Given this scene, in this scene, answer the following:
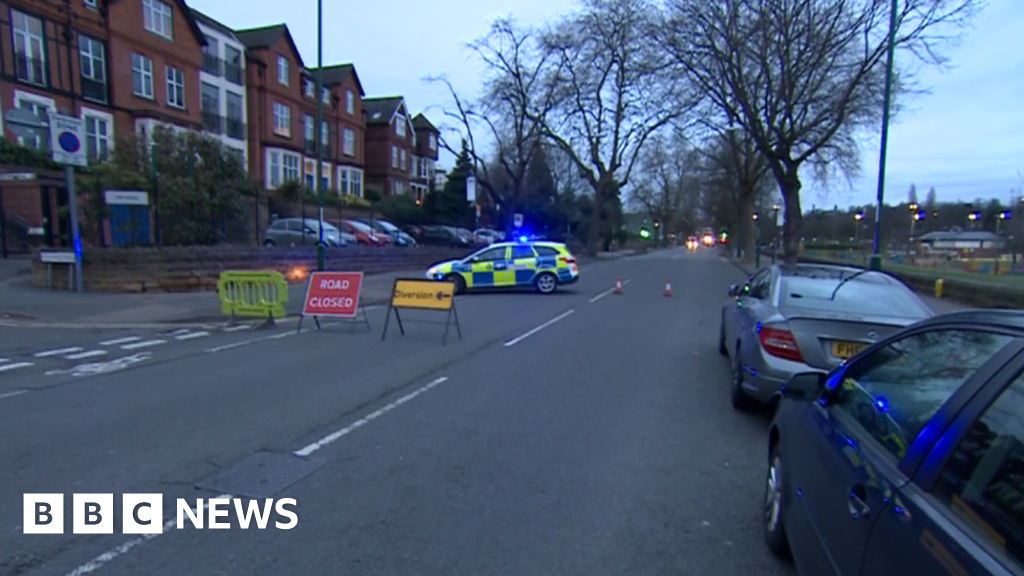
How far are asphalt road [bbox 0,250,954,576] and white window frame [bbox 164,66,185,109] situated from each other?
92.1 feet

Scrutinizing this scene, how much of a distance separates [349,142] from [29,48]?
83.0 ft

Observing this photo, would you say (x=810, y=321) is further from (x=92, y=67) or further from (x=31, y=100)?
(x=92, y=67)

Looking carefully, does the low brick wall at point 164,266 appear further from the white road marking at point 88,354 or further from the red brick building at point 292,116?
the red brick building at point 292,116

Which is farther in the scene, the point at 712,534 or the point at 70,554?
the point at 712,534

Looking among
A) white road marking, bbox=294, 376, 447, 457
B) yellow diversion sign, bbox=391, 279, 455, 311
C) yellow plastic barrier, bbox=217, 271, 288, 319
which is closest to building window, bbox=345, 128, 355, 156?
yellow plastic barrier, bbox=217, 271, 288, 319

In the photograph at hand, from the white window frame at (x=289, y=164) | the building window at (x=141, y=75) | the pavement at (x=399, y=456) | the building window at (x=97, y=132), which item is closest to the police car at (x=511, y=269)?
the pavement at (x=399, y=456)

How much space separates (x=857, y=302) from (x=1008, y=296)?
12.8 m

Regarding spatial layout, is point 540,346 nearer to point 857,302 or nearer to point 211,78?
point 857,302

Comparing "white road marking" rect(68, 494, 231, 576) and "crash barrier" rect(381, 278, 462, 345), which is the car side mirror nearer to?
"white road marking" rect(68, 494, 231, 576)

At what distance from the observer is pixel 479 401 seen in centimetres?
623

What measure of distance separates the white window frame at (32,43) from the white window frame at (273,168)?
46.2 ft

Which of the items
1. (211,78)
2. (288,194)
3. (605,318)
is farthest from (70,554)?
(211,78)

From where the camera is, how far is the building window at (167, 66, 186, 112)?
32188mm

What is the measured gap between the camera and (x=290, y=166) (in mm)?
41406
